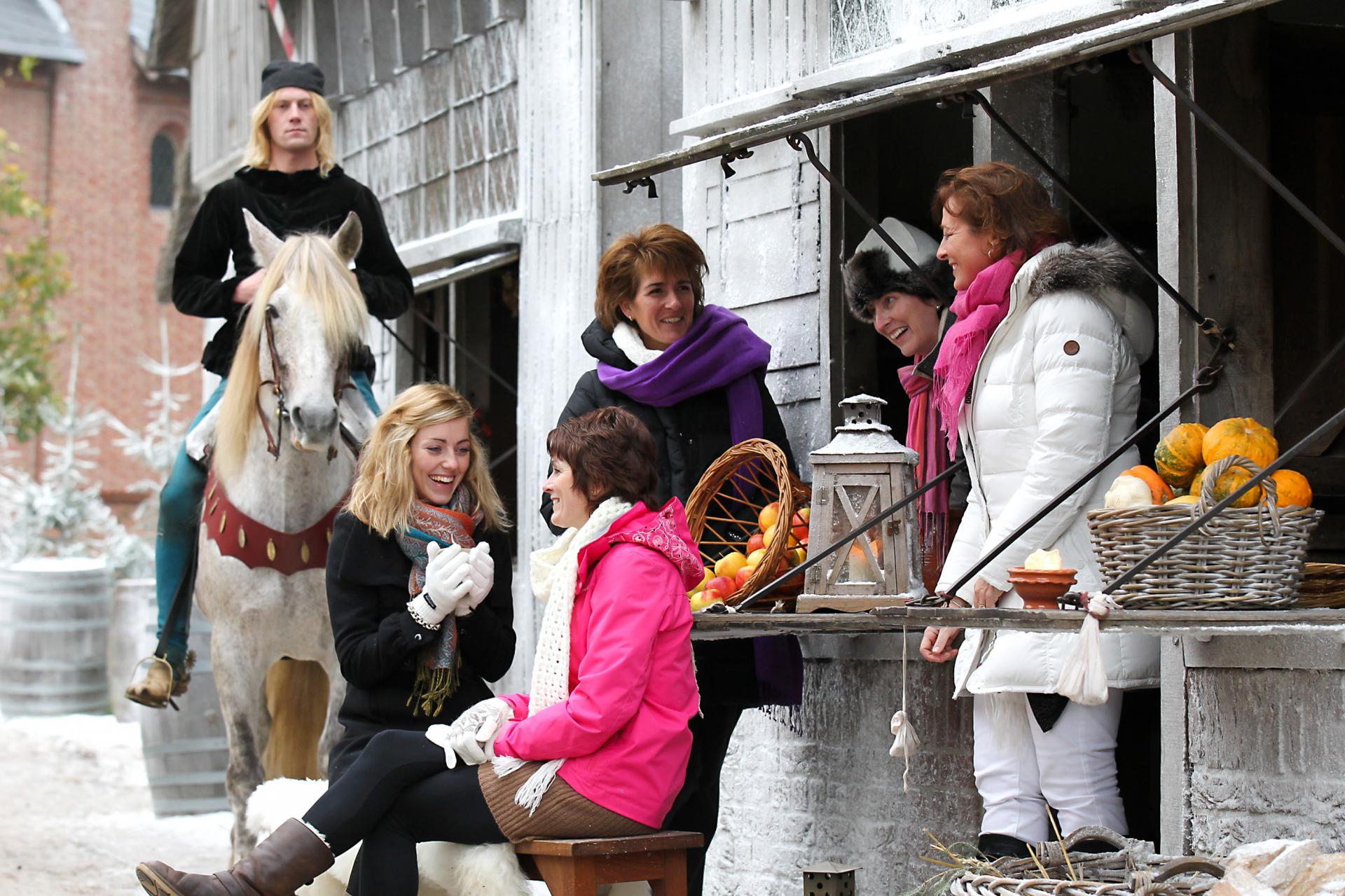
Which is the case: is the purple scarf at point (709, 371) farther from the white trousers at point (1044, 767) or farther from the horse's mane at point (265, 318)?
the white trousers at point (1044, 767)

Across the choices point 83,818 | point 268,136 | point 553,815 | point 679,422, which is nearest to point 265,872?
point 553,815

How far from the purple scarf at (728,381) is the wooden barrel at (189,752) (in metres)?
4.09

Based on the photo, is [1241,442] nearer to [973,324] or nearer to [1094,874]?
[973,324]

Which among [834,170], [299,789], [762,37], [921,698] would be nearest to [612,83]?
[762,37]

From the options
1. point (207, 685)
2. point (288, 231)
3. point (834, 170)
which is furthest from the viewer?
point (207, 685)

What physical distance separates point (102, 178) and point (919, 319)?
28.0 metres

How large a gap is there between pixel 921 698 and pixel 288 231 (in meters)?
3.00

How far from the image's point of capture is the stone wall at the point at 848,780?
16.6 feet

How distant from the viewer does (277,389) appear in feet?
18.9

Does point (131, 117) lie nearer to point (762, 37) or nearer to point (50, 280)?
point (50, 280)

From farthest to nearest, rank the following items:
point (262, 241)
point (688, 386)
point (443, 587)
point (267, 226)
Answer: point (267, 226), point (262, 241), point (688, 386), point (443, 587)

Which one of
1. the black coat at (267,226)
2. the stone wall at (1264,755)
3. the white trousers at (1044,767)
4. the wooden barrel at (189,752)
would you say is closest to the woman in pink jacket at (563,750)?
the white trousers at (1044,767)

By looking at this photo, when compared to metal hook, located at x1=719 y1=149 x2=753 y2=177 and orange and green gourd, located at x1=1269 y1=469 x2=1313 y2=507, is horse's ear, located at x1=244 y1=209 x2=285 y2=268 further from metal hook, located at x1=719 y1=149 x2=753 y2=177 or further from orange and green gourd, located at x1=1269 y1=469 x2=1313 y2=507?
orange and green gourd, located at x1=1269 y1=469 x2=1313 y2=507

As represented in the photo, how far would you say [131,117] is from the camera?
31.2 m
